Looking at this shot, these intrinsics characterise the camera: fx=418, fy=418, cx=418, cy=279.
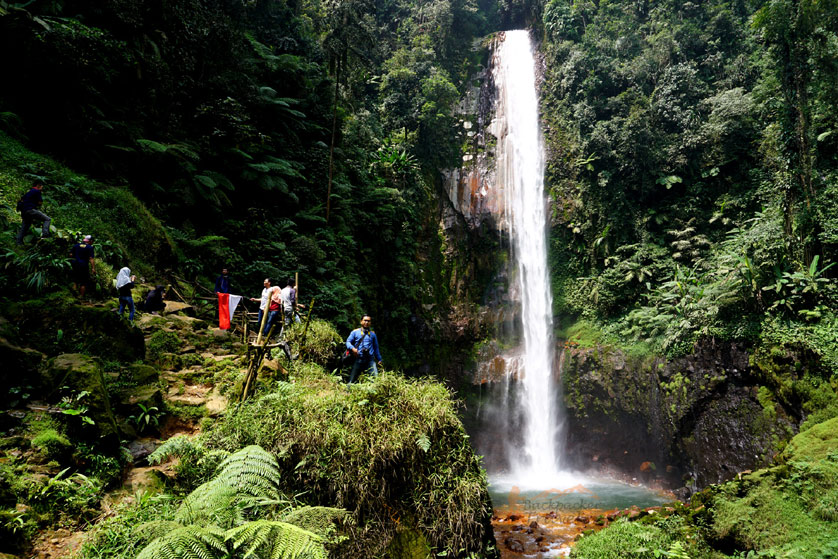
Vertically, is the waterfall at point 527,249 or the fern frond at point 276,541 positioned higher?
the waterfall at point 527,249

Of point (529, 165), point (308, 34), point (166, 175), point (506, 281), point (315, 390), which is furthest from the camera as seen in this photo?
point (529, 165)

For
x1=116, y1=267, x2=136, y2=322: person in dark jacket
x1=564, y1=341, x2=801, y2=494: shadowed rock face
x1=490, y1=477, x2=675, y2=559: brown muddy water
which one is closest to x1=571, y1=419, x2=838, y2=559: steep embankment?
x1=490, y1=477, x2=675, y2=559: brown muddy water

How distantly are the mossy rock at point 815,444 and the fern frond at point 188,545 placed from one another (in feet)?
27.0

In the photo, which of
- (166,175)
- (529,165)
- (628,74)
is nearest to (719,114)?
(628,74)

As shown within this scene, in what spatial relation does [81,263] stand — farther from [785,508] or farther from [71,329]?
[785,508]

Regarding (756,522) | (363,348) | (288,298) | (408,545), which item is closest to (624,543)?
(756,522)

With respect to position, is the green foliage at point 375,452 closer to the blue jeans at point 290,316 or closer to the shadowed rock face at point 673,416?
the blue jeans at point 290,316

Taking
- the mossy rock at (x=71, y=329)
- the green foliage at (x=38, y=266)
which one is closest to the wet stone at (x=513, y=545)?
the mossy rock at (x=71, y=329)

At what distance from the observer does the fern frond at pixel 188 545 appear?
2.34 metres

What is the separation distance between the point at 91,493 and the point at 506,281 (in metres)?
16.4

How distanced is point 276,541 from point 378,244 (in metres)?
13.6

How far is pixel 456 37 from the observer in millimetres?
23719

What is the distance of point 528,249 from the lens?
61.5ft

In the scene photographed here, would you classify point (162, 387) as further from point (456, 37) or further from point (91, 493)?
point (456, 37)
